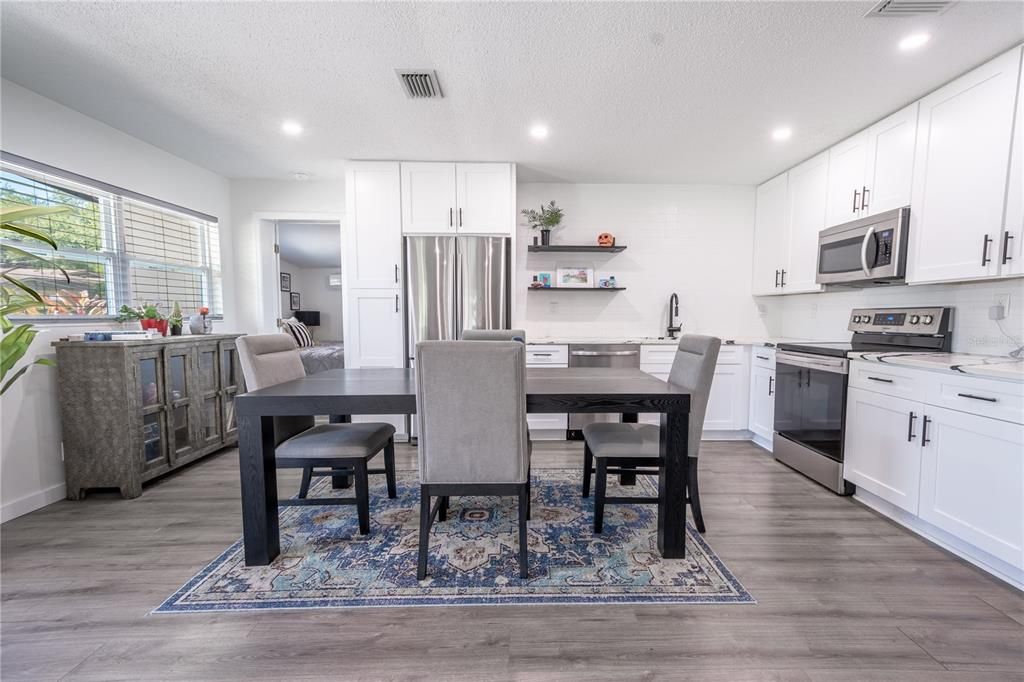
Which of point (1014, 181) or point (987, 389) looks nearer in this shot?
point (987, 389)

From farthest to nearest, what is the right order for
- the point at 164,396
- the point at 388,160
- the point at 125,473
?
1. the point at 388,160
2. the point at 164,396
3. the point at 125,473

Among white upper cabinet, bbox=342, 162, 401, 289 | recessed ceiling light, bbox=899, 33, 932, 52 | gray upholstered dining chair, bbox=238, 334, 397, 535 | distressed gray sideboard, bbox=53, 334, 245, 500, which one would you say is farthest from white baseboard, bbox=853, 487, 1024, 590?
distressed gray sideboard, bbox=53, 334, 245, 500

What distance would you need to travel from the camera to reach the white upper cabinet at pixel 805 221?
10.2 feet

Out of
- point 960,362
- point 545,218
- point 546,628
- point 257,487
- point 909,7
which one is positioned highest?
point 909,7

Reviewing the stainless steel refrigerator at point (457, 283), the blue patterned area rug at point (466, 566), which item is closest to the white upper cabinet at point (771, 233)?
the stainless steel refrigerator at point (457, 283)

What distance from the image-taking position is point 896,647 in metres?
1.37

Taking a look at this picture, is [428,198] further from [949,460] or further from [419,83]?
[949,460]

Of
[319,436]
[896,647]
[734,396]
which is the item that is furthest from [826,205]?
[319,436]

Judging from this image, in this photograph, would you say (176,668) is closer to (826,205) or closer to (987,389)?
(987,389)

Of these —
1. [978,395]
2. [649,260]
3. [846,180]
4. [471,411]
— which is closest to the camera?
[471,411]

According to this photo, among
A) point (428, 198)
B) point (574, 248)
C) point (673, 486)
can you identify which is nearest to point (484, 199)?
point (428, 198)

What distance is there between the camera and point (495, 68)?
2.09 meters

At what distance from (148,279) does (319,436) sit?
2.44 meters

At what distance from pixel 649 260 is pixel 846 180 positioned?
5.40ft
